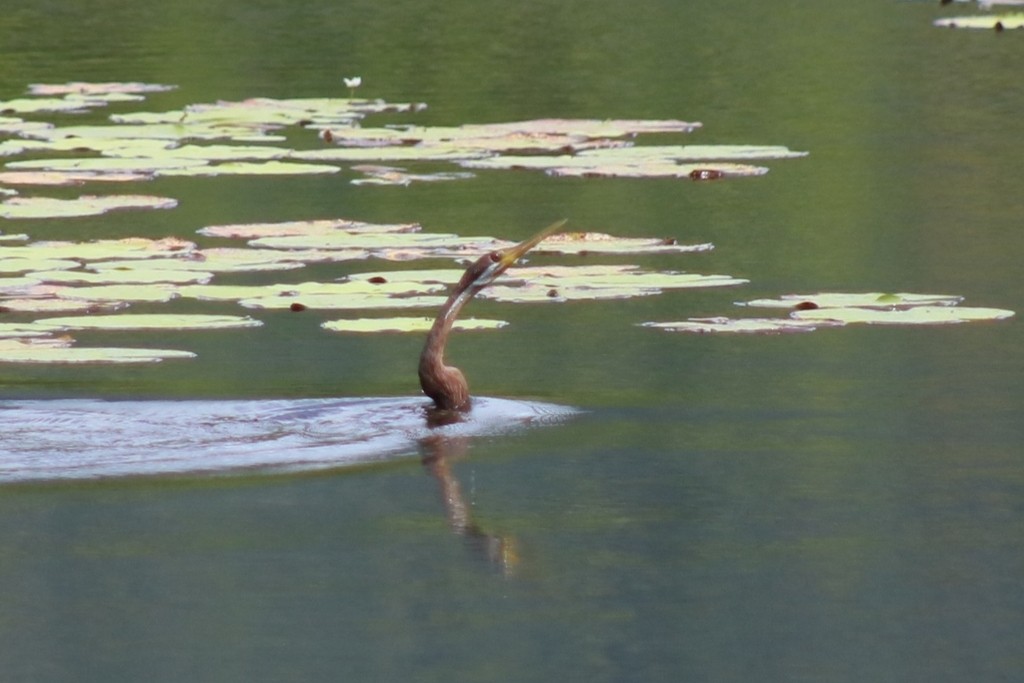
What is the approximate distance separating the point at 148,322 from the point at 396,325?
2.58 feet

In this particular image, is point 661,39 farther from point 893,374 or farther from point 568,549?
point 568,549

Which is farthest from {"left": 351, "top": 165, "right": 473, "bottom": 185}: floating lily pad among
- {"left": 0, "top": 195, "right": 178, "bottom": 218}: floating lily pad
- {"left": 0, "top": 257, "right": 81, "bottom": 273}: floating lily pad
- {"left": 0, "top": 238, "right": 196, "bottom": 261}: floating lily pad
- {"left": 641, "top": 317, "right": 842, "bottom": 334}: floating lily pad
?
{"left": 641, "top": 317, "right": 842, "bottom": 334}: floating lily pad

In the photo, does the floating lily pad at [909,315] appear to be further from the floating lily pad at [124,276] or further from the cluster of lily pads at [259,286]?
the floating lily pad at [124,276]

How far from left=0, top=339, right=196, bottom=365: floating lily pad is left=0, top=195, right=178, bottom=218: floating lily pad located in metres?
2.89

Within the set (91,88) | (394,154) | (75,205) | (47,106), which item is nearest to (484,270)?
(75,205)

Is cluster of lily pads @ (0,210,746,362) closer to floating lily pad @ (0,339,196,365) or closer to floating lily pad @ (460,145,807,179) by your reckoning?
floating lily pad @ (0,339,196,365)

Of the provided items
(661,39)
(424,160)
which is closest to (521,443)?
(424,160)

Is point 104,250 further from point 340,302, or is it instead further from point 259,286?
point 340,302

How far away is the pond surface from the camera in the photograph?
165 inches

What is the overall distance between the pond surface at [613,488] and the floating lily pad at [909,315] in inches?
1.8

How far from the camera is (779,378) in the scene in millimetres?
6488

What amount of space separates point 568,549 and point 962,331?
265cm

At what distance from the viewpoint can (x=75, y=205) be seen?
10.0 meters

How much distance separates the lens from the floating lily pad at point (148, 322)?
7285mm
